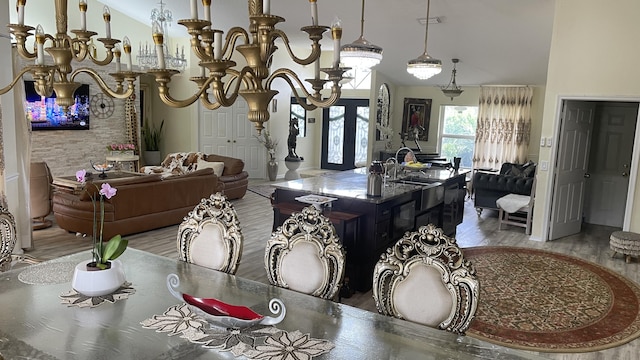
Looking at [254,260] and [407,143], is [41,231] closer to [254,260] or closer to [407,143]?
[254,260]

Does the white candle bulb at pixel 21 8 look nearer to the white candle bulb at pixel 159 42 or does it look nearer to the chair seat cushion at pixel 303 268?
the white candle bulb at pixel 159 42

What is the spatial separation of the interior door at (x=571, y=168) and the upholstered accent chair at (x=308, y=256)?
5.06 metres

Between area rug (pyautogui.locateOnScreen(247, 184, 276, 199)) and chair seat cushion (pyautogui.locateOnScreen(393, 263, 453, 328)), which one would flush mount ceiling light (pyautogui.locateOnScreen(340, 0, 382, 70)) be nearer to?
chair seat cushion (pyautogui.locateOnScreen(393, 263, 453, 328))

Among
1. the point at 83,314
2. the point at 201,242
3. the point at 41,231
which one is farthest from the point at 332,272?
the point at 41,231

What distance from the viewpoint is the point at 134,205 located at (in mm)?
5883

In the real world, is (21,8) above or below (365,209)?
above

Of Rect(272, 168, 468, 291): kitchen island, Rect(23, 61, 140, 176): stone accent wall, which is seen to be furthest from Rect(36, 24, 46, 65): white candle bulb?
Rect(23, 61, 140, 176): stone accent wall

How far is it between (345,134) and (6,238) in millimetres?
10320

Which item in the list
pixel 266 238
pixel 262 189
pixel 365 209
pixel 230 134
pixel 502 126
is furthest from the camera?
pixel 230 134

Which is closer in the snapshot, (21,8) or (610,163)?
(21,8)

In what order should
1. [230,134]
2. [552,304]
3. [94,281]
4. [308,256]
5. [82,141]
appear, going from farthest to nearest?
[230,134] < [82,141] < [552,304] < [308,256] < [94,281]

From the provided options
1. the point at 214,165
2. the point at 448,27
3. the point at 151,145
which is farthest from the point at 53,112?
the point at 448,27

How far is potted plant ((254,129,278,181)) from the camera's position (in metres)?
11.1

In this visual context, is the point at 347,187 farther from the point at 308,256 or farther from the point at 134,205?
the point at 134,205
